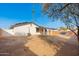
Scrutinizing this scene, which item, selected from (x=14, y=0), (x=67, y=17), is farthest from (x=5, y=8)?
(x=67, y=17)

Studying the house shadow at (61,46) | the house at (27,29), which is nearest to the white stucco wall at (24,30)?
the house at (27,29)

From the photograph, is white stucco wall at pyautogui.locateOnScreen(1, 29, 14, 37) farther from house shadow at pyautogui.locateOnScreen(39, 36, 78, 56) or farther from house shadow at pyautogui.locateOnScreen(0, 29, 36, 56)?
house shadow at pyautogui.locateOnScreen(39, 36, 78, 56)

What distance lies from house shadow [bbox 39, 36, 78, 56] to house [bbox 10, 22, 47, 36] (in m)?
0.07

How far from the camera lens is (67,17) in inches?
296

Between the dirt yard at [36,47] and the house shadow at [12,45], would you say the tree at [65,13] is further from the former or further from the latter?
the house shadow at [12,45]

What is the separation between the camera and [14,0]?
→ 7.50 meters

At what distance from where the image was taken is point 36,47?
295 inches

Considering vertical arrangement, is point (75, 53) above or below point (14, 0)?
below

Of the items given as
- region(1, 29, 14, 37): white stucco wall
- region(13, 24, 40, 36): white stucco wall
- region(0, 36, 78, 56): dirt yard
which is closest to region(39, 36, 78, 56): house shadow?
region(0, 36, 78, 56): dirt yard

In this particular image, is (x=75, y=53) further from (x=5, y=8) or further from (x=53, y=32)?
(x=5, y=8)

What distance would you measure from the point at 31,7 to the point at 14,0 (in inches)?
6.6

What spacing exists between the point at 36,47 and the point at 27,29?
18cm

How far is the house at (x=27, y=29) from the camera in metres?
7.50

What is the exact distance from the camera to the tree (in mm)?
7508
